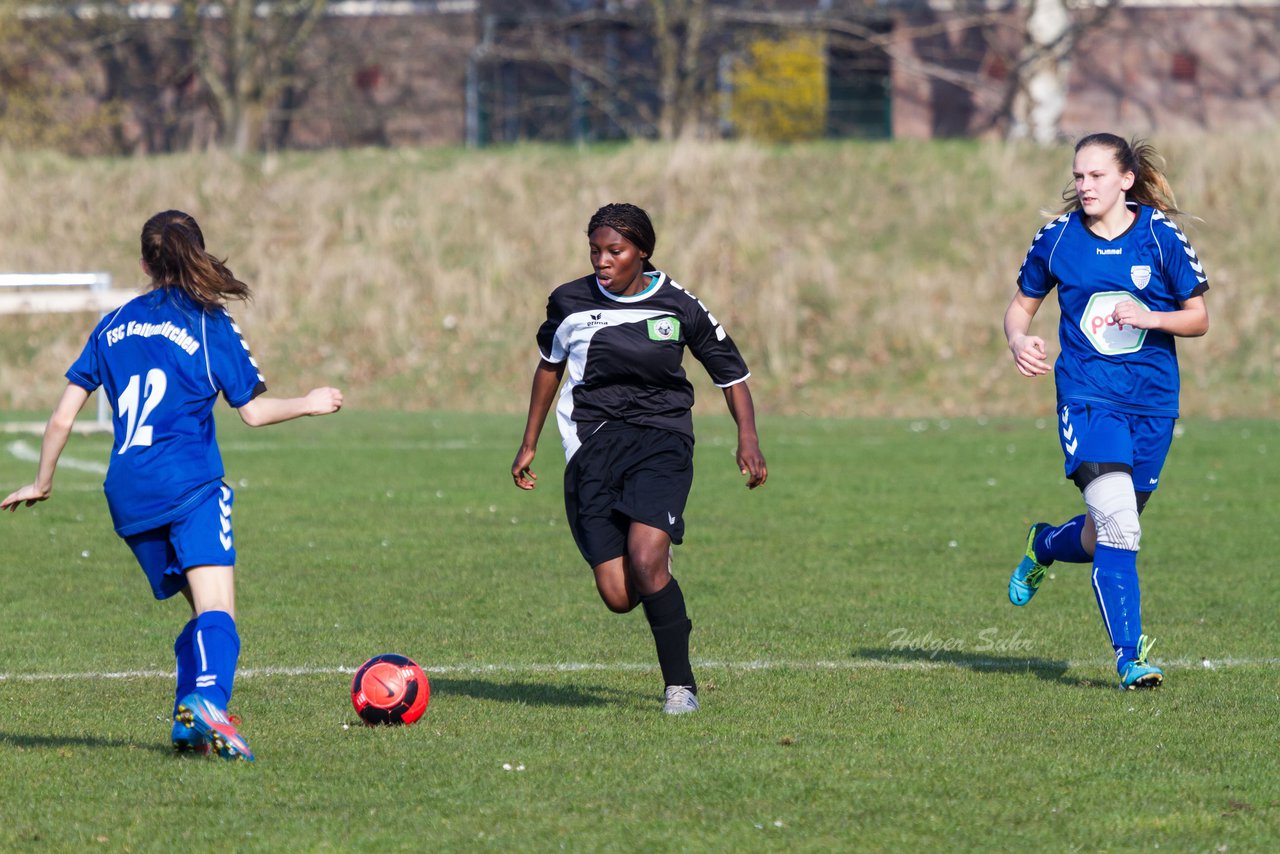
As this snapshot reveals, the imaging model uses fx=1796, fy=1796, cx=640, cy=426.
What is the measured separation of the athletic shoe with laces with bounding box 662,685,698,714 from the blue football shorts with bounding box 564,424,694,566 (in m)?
0.53

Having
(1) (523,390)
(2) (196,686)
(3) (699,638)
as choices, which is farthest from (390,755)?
(1) (523,390)

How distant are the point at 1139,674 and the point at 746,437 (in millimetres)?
1729

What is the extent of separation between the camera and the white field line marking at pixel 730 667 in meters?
7.27

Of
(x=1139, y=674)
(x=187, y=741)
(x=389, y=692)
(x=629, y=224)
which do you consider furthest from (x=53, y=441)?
(x=1139, y=674)

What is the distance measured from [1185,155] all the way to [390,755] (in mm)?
23535

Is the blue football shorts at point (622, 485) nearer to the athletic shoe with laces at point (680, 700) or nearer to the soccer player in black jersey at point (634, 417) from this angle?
the soccer player in black jersey at point (634, 417)

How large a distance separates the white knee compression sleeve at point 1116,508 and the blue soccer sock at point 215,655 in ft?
10.7

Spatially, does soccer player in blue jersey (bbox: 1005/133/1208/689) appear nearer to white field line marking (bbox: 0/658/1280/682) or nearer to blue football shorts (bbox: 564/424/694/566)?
white field line marking (bbox: 0/658/1280/682)

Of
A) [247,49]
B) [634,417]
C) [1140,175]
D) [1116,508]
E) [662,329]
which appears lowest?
[1116,508]

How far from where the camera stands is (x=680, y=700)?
6438 millimetres

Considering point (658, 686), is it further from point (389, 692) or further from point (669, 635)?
point (389, 692)

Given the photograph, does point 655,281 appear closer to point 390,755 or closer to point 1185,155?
point 390,755

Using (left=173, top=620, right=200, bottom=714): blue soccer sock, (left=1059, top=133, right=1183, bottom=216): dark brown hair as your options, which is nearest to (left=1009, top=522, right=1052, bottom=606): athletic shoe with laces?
(left=1059, top=133, right=1183, bottom=216): dark brown hair

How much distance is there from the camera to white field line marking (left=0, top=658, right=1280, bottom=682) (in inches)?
286
